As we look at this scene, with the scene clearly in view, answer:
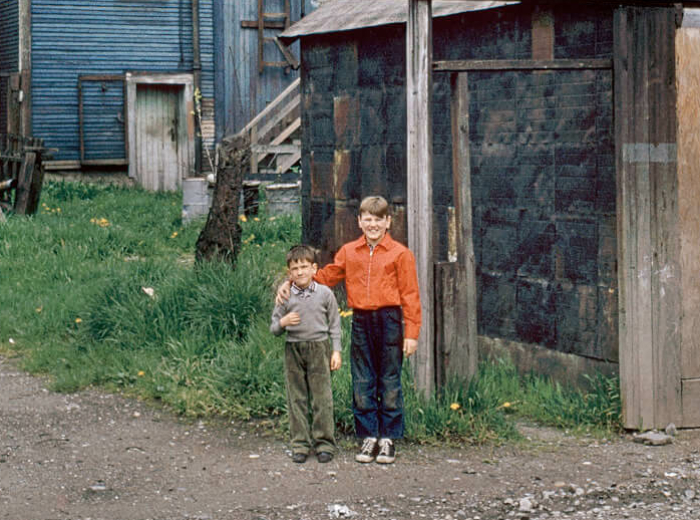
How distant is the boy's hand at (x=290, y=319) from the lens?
6.09 meters

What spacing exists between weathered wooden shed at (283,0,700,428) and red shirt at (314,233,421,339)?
39cm

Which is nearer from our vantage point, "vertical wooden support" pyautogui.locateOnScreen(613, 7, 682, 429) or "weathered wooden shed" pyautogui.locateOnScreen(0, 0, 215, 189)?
"vertical wooden support" pyautogui.locateOnScreen(613, 7, 682, 429)

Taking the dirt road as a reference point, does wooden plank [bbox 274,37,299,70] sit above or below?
above

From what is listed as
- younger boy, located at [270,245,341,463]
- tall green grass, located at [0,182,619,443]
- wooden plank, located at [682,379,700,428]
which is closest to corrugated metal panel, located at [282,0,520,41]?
tall green grass, located at [0,182,619,443]

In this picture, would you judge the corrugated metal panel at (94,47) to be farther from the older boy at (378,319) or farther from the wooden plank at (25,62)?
the older boy at (378,319)

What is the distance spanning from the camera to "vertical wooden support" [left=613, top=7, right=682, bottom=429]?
21.4 feet

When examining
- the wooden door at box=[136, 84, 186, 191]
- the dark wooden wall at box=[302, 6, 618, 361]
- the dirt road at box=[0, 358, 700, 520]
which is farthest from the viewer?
the wooden door at box=[136, 84, 186, 191]

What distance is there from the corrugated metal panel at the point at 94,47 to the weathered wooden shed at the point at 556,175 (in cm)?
1319

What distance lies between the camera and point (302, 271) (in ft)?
19.8

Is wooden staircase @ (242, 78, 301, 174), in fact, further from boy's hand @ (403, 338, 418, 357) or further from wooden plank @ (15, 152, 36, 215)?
boy's hand @ (403, 338, 418, 357)

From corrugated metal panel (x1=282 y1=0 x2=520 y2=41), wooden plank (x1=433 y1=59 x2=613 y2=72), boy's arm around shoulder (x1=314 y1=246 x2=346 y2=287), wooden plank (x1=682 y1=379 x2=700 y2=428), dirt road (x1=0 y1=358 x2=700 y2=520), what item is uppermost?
corrugated metal panel (x1=282 y1=0 x2=520 y2=41)

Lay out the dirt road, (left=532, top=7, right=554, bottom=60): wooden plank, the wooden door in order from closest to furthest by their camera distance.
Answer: the dirt road → (left=532, top=7, right=554, bottom=60): wooden plank → the wooden door

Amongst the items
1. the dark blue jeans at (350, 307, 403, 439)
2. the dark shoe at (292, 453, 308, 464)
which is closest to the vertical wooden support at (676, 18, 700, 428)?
the dark blue jeans at (350, 307, 403, 439)

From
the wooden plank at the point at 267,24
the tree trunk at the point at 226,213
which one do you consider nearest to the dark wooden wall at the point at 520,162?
the tree trunk at the point at 226,213
